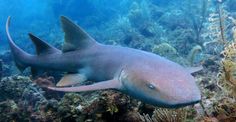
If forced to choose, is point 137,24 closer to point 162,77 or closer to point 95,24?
point 95,24

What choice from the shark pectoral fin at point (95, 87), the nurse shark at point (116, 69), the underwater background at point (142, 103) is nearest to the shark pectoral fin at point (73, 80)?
the nurse shark at point (116, 69)

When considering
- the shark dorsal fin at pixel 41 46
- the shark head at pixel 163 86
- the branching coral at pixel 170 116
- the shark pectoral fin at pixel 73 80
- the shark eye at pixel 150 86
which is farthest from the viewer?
the shark dorsal fin at pixel 41 46

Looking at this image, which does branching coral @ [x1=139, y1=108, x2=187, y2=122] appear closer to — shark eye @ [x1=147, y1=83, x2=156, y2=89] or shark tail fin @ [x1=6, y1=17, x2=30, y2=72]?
shark eye @ [x1=147, y1=83, x2=156, y2=89]

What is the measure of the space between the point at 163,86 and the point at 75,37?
2.32 metres

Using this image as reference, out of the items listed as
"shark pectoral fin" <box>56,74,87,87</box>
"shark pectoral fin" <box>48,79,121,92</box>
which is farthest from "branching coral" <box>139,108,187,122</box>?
"shark pectoral fin" <box>56,74,87,87</box>

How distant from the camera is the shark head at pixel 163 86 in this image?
278 cm

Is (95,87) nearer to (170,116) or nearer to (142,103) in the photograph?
(170,116)

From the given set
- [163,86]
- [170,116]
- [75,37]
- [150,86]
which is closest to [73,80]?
[75,37]

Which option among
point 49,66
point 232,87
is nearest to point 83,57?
point 49,66

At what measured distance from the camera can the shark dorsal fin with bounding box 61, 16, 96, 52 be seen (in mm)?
4770

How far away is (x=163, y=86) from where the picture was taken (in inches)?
117

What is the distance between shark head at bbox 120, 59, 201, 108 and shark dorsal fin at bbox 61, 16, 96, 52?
4.79 feet

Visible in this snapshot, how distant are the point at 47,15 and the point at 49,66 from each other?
4405 centimetres

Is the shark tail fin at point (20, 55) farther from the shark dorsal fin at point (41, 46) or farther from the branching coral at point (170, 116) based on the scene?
the branching coral at point (170, 116)
